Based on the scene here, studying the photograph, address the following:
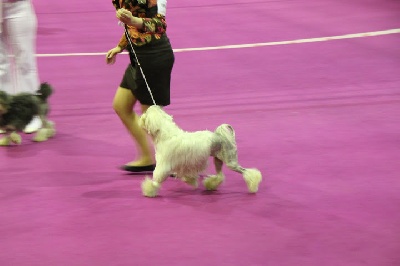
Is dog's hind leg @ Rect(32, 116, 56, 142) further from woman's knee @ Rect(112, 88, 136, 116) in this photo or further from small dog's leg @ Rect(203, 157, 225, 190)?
small dog's leg @ Rect(203, 157, 225, 190)

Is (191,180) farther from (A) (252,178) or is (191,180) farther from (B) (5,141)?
(B) (5,141)

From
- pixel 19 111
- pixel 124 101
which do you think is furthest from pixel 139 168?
pixel 19 111

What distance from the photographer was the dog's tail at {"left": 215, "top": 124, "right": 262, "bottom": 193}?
4.09 m

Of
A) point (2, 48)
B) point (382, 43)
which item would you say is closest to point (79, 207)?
point (2, 48)

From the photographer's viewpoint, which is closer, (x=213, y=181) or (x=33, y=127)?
(x=213, y=181)

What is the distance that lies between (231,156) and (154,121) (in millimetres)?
461

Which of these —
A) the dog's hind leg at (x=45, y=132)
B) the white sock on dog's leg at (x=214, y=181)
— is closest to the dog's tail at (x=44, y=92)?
the dog's hind leg at (x=45, y=132)

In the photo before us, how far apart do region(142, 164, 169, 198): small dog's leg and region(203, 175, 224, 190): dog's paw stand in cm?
27

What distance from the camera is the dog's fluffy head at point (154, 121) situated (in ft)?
13.3

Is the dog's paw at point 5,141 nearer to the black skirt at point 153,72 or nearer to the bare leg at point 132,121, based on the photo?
the bare leg at point 132,121

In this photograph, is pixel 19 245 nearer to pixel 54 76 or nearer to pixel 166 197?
pixel 166 197

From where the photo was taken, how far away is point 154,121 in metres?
4.04

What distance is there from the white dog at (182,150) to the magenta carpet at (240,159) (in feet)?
0.43

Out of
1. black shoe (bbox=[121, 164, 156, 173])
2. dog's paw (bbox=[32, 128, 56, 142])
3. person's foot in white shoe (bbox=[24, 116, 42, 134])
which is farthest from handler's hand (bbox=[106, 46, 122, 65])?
person's foot in white shoe (bbox=[24, 116, 42, 134])
